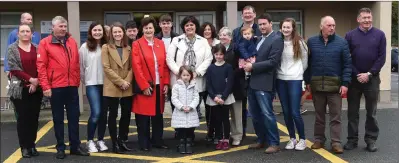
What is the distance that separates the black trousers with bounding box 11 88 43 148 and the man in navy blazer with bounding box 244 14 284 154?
287cm

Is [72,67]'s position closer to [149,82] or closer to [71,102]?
[71,102]

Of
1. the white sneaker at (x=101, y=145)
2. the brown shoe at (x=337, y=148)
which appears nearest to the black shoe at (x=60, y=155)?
the white sneaker at (x=101, y=145)

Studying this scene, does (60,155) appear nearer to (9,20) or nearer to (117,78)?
(117,78)

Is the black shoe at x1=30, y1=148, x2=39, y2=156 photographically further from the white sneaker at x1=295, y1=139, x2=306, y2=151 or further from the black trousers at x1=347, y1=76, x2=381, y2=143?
the black trousers at x1=347, y1=76, x2=381, y2=143

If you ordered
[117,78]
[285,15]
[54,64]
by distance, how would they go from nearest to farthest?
1. [54,64]
2. [117,78]
3. [285,15]

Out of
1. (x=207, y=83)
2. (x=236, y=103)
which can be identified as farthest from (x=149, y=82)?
(x=236, y=103)

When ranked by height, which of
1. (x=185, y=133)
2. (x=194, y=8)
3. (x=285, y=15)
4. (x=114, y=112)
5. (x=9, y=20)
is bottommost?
(x=185, y=133)

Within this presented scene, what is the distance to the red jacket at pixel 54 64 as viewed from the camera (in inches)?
226

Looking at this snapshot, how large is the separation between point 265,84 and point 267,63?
0.31 meters

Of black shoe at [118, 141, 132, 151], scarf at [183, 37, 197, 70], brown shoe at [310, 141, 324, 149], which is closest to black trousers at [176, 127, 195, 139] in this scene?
black shoe at [118, 141, 132, 151]

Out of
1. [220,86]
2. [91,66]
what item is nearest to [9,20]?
[91,66]

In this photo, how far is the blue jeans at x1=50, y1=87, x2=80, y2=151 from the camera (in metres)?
A: 5.95

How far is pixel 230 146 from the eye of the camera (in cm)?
Result: 664

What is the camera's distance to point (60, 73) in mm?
5844
